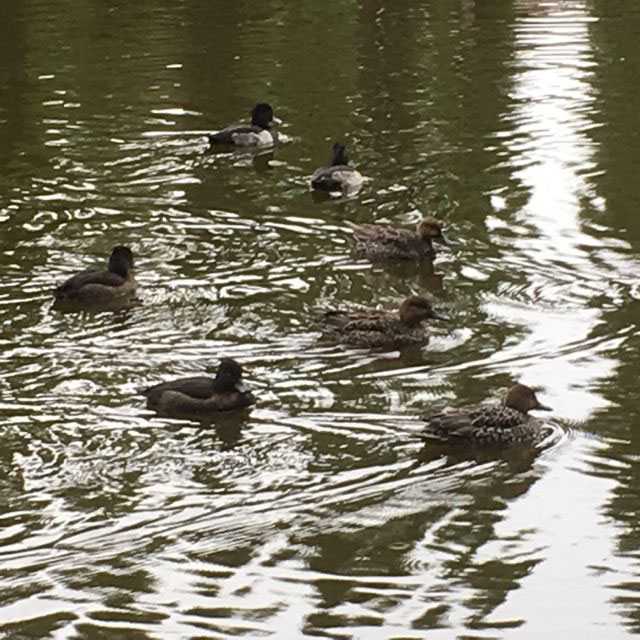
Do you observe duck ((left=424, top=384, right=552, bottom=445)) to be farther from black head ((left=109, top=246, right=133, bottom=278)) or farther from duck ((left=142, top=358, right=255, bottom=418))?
black head ((left=109, top=246, right=133, bottom=278))

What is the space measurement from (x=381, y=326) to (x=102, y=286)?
8.28 ft

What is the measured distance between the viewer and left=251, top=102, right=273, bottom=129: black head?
22.5m

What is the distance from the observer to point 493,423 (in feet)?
42.5

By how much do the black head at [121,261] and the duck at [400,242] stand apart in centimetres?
221

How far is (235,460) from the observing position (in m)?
12.7

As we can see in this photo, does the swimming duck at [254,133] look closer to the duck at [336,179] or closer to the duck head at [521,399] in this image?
the duck at [336,179]

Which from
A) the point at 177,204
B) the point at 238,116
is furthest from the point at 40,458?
the point at 238,116

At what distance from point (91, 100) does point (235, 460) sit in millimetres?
13410

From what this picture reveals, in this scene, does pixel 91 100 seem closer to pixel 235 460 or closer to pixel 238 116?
pixel 238 116

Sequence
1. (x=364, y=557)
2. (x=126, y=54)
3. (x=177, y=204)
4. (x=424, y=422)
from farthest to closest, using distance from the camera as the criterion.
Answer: (x=126, y=54) < (x=177, y=204) < (x=424, y=422) < (x=364, y=557)

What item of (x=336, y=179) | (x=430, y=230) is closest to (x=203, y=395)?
(x=430, y=230)

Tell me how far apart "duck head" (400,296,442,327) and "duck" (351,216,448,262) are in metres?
2.26

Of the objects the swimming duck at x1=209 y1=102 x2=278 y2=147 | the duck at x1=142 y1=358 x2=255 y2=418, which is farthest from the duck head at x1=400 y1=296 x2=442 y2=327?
the swimming duck at x1=209 y1=102 x2=278 y2=147

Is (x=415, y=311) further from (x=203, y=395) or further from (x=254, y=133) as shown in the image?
(x=254, y=133)
